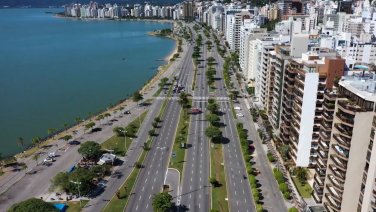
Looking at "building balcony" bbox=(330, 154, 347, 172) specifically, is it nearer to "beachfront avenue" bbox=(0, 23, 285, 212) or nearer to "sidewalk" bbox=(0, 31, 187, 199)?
"beachfront avenue" bbox=(0, 23, 285, 212)

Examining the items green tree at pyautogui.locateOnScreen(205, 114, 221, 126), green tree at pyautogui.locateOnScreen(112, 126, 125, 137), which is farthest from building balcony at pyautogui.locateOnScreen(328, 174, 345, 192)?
green tree at pyautogui.locateOnScreen(112, 126, 125, 137)

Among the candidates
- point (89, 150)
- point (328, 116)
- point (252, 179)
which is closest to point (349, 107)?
point (328, 116)

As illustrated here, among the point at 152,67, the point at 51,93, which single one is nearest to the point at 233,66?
the point at 152,67

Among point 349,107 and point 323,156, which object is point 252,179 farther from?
point 349,107

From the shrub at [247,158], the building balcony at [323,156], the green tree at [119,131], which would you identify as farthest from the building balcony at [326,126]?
the green tree at [119,131]

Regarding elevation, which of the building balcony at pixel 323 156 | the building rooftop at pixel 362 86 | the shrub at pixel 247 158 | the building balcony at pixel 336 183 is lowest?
the shrub at pixel 247 158

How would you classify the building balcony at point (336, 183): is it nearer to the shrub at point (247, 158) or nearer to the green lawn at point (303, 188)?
the green lawn at point (303, 188)
